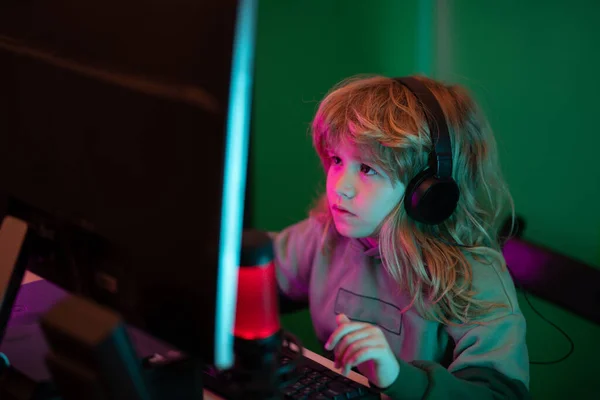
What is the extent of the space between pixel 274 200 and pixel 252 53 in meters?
1.39

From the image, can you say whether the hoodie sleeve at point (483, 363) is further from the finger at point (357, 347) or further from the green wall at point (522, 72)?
the green wall at point (522, 72)

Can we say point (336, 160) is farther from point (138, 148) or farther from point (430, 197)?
point (138, 148)

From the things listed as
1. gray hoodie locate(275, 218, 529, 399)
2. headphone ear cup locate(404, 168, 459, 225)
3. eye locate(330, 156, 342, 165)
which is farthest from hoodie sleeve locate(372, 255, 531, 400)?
eye locate(330, 156, 342, 165)

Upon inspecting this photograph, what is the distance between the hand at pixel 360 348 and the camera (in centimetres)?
80

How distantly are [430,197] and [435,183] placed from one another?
22 millimetres

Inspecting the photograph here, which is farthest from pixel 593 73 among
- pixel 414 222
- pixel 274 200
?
pixel 274 200

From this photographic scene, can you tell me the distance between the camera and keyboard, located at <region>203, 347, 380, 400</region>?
2.72 feet

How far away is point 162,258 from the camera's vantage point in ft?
1.81

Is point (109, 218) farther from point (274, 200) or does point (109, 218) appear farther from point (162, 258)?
point (274, 200)

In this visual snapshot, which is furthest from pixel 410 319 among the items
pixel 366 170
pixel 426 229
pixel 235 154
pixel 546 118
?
pixel 235 154

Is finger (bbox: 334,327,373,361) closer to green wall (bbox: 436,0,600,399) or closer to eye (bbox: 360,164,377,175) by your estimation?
eye (bbox: 360,164,377,175)

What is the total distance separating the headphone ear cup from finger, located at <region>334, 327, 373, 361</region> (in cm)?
22

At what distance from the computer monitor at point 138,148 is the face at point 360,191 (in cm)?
44

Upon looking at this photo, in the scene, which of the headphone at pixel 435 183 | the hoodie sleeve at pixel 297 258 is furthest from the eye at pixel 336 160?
the hoodie sleeve at pixel 297 258
